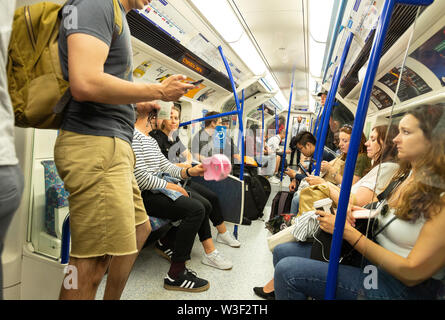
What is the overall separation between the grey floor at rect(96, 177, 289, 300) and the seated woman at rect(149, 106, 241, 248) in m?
0.12

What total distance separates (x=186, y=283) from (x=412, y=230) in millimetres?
1545

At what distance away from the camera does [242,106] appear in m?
3.19

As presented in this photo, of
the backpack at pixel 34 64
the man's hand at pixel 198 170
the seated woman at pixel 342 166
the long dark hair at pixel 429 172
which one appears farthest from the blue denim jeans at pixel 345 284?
the backpack at pixel 34 64

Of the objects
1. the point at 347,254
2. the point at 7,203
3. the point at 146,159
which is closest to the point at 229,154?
the point at 146,159

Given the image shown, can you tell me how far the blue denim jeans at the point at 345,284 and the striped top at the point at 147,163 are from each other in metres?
1.12

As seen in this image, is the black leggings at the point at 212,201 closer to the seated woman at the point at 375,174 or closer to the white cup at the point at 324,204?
the seated woman at the point at 375,174

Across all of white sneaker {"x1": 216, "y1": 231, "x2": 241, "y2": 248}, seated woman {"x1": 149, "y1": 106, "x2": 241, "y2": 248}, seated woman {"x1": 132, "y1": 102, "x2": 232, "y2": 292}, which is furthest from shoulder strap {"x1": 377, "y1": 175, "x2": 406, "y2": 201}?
white sneaker {"x1": 216, "y1": 231, "x2": 241, "y2": 248}

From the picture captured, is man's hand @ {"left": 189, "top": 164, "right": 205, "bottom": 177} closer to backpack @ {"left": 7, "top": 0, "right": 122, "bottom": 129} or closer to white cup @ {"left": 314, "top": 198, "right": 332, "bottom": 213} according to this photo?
white cup @ {"left": 314, "top": 198, "right": 332, "bottom": 213}

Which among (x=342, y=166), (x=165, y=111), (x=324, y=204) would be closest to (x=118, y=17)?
(x=324, y=204)

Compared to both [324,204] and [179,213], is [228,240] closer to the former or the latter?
[179,213]

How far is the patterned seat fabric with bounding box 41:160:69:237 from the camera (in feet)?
5.02

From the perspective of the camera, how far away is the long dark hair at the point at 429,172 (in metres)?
0.76

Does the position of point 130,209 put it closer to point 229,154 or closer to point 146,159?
point 146,159

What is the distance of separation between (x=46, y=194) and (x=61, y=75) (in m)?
1.05
